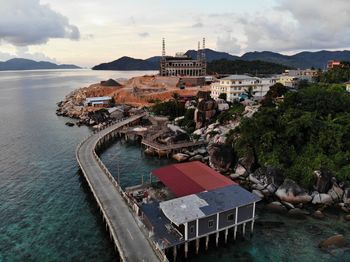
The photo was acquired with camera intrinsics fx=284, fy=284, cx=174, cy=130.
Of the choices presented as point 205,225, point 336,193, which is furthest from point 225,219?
point 336,193

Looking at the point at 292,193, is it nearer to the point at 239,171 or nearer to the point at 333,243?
the point at 333,243

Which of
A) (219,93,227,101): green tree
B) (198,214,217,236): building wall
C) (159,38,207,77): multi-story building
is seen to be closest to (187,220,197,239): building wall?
(198,214,217,236): building wall

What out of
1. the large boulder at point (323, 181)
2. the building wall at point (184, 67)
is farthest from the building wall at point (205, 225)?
the building wall at point (184, 67)

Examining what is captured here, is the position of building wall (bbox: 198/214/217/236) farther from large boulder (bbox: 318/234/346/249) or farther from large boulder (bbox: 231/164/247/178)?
large boulder (bbox: 231/164/247/178)

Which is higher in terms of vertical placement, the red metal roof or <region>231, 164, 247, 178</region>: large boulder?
the red metal roof

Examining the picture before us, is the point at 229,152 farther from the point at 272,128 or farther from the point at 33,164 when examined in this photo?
the point at 33,164

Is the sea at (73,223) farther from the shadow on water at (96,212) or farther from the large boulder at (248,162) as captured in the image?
the large boulder at (248,162)
